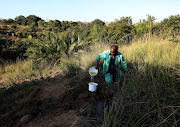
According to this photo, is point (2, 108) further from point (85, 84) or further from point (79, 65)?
point (79, 65)

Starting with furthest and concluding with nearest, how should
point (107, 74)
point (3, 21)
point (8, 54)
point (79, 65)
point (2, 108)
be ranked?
1. point (3, 21)
2. point (8, 54)
3. point (79, 65)
4. point (107, 74)
5. point (2, 108)

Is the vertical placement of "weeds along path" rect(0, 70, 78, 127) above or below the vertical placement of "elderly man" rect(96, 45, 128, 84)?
below

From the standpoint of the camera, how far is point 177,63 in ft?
8.88

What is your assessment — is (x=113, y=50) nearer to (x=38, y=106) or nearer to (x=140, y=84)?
(x=140, y=84)

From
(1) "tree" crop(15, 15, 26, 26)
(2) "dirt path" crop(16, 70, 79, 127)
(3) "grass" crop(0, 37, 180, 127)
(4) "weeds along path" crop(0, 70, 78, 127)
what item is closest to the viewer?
(3) "grass" crop(0, 37, 180, 127)

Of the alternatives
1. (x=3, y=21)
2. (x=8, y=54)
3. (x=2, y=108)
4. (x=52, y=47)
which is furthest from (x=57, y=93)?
(x=3, y=21)

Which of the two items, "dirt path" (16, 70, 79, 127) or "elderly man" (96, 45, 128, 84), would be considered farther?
"elderly man" (96, 45, 128, 84)

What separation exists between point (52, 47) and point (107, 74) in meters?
3.42

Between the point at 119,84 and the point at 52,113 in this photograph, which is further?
the point at 119,84

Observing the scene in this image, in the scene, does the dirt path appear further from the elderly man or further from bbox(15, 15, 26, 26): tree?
bbox(15, 15, 26, 26): tree

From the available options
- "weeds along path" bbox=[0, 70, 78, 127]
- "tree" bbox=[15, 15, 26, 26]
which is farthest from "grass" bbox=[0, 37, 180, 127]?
"tree" bbox=[15, 15, 26, 26]

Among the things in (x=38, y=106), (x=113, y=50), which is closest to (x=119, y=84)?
(x=113, y=50)

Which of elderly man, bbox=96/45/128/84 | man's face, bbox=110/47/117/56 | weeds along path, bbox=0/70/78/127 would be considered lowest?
weeds along path, bbox=0/70/78/127

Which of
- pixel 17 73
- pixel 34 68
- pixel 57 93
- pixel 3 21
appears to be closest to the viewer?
pixel 57 93
